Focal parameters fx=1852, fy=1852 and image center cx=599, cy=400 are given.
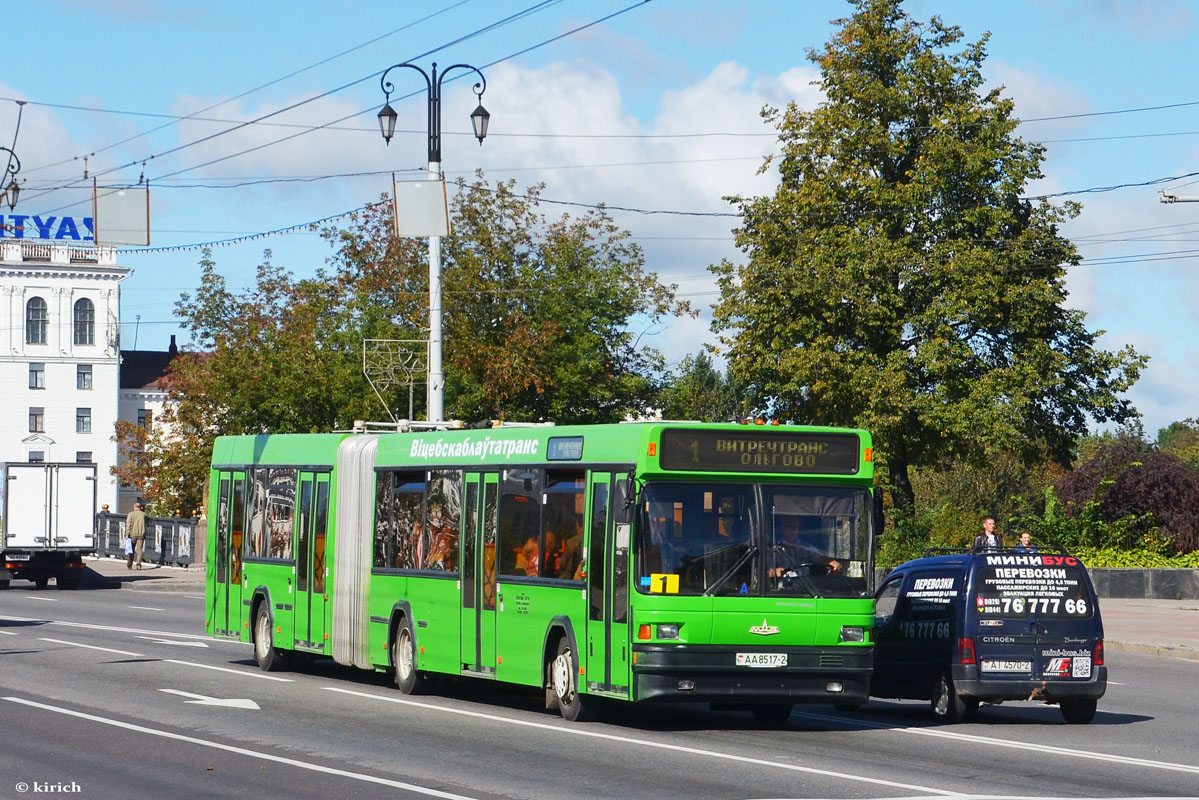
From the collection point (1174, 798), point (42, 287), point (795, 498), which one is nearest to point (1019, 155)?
point (795, 498)

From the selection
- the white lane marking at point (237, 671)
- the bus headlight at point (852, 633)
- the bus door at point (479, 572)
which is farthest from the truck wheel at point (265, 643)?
the bus headlight at point (852, 633)

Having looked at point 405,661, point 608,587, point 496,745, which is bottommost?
point 496,745

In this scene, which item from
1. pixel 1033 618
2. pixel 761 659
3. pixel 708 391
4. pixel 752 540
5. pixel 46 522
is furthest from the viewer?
pixel 708 391

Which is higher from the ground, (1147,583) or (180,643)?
(1147,583)

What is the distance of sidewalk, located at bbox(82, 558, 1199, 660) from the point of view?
1081 inches

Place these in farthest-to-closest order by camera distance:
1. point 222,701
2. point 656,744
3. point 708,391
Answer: point 708,391 → point 222,701 → point 656,744

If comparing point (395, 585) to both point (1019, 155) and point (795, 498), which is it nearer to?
point (795, 498)

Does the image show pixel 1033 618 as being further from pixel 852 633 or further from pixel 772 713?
pixel 772 713

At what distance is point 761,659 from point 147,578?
3637 centimetres

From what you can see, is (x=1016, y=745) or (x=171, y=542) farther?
(x=171, y=542)

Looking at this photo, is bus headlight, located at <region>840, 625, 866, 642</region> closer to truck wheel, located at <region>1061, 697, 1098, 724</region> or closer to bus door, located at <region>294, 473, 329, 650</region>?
truck wheel, located at <region>1061, 697, 1098, 724</region>

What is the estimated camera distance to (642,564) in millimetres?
14883

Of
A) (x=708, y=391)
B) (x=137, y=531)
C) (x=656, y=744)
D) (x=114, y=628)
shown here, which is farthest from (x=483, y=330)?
(x=708, y=391)

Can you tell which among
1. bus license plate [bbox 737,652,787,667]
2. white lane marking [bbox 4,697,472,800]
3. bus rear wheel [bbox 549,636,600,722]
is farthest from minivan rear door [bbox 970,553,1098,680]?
white lane marking [bbox 4,697,472,800]
